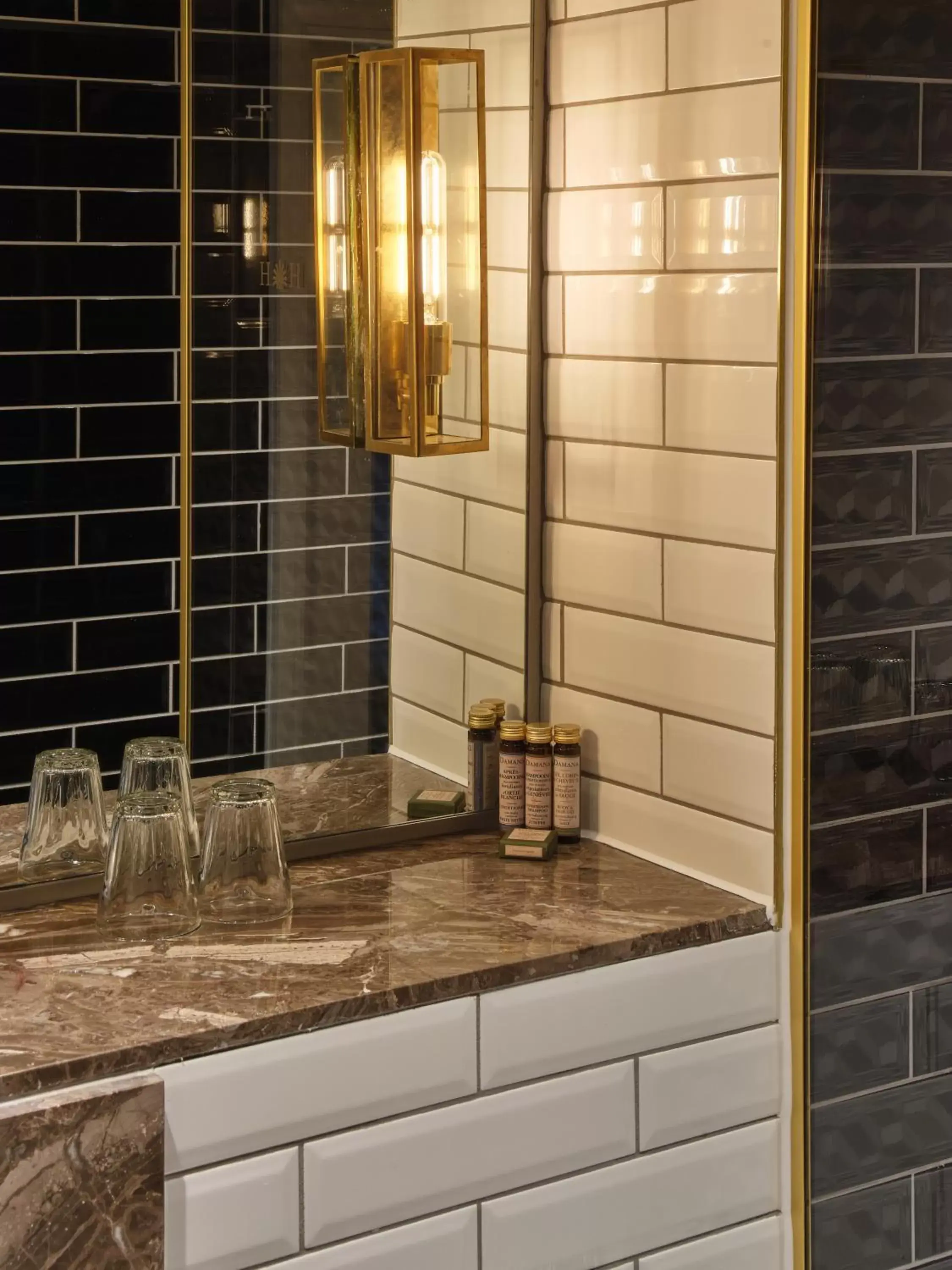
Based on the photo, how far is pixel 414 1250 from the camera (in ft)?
5.06

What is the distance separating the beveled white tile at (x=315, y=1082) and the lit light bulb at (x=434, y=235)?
0.78m

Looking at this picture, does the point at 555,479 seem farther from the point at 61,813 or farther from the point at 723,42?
the point at 61,813

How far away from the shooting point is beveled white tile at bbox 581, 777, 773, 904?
1743mm

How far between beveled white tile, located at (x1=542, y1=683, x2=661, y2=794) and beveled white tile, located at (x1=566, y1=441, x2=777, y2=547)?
0.21 meters

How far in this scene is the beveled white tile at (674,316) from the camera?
1677mm

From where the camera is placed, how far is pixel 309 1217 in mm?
1478

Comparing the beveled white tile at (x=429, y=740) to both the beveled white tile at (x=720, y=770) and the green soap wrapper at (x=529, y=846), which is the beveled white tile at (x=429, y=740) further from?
the beveled white tile at (x=720, y=770)

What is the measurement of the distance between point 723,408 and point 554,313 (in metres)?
0.30

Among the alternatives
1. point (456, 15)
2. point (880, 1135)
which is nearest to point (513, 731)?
point (880, 1135)

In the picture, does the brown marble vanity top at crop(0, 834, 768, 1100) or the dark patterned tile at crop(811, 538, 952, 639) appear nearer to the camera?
the brown marble vanity top at crop(0, 834, 768, 1100)

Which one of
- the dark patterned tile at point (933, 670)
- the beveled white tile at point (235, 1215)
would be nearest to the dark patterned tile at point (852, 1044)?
the dark patterned tile at point (933, 670)

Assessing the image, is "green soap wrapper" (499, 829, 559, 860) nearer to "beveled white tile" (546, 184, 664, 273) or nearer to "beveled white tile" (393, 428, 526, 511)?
"beveled white tile" (393, 428, 526, 511)

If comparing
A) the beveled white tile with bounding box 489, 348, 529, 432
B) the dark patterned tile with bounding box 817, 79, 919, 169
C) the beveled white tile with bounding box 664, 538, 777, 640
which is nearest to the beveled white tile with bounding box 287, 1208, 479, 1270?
the beveled white tile with bounding box 664, 538, 777, 640

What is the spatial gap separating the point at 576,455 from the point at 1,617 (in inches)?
27.4
